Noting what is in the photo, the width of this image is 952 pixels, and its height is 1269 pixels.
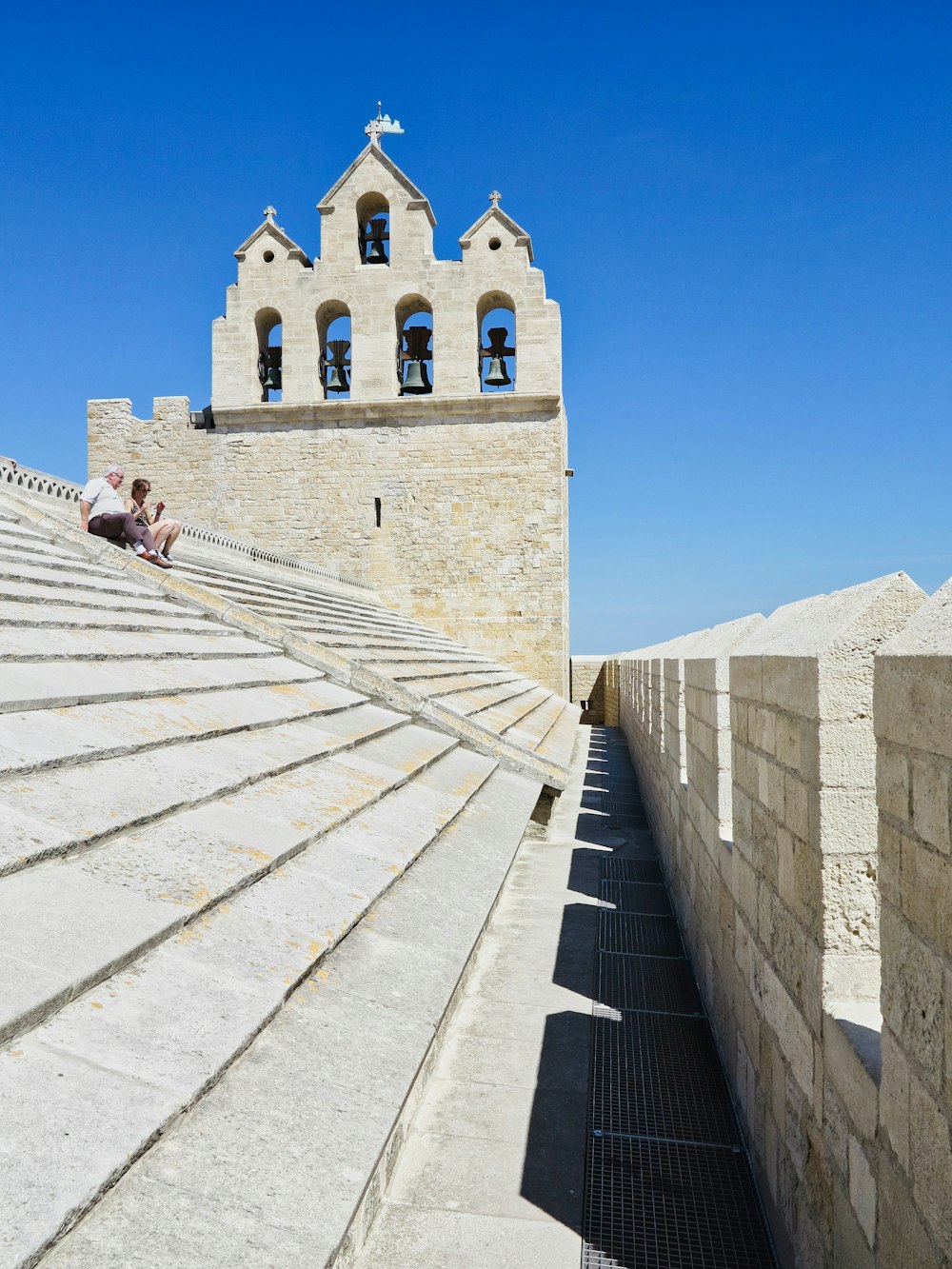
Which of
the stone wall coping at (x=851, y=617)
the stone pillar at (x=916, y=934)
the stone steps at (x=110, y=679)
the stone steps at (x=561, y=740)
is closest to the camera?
the stone pillar at (x=916, y=934)

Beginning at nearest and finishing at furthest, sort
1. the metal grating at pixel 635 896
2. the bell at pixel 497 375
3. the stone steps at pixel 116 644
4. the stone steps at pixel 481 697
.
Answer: the stone steps at pixel 116 644 < the metal grating at pixel 635 896 < the stone steps at pixel 481 697 < the bell at pixel 497 375

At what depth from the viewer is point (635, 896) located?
19.1 ft

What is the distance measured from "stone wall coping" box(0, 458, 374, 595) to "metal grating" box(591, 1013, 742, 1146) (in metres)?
5.28

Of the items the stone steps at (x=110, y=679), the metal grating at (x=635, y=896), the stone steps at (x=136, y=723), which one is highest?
the stone steps at (x=110, y=679)

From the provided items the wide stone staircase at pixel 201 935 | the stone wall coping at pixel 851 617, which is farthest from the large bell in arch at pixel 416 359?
the stone wall coping at pixel 851 617

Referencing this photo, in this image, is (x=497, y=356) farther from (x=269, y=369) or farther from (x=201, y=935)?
(x=201, y=935)

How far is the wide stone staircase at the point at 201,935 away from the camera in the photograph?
1291mm

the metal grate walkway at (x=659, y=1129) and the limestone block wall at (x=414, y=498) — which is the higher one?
the limestone block wall at (x=414, y=498)

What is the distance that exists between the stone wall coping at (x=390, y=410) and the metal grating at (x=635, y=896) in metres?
10.9

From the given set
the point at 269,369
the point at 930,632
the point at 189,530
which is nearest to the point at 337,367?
the point at 269,369

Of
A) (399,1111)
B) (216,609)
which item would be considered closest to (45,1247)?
(399,1111)

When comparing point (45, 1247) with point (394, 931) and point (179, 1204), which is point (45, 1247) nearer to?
point (179, 1204)

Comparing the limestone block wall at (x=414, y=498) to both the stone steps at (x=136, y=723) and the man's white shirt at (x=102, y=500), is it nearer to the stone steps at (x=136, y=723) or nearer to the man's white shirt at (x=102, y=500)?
the man's white shirt at (x=102, y=500)

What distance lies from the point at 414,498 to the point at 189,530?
664cm
